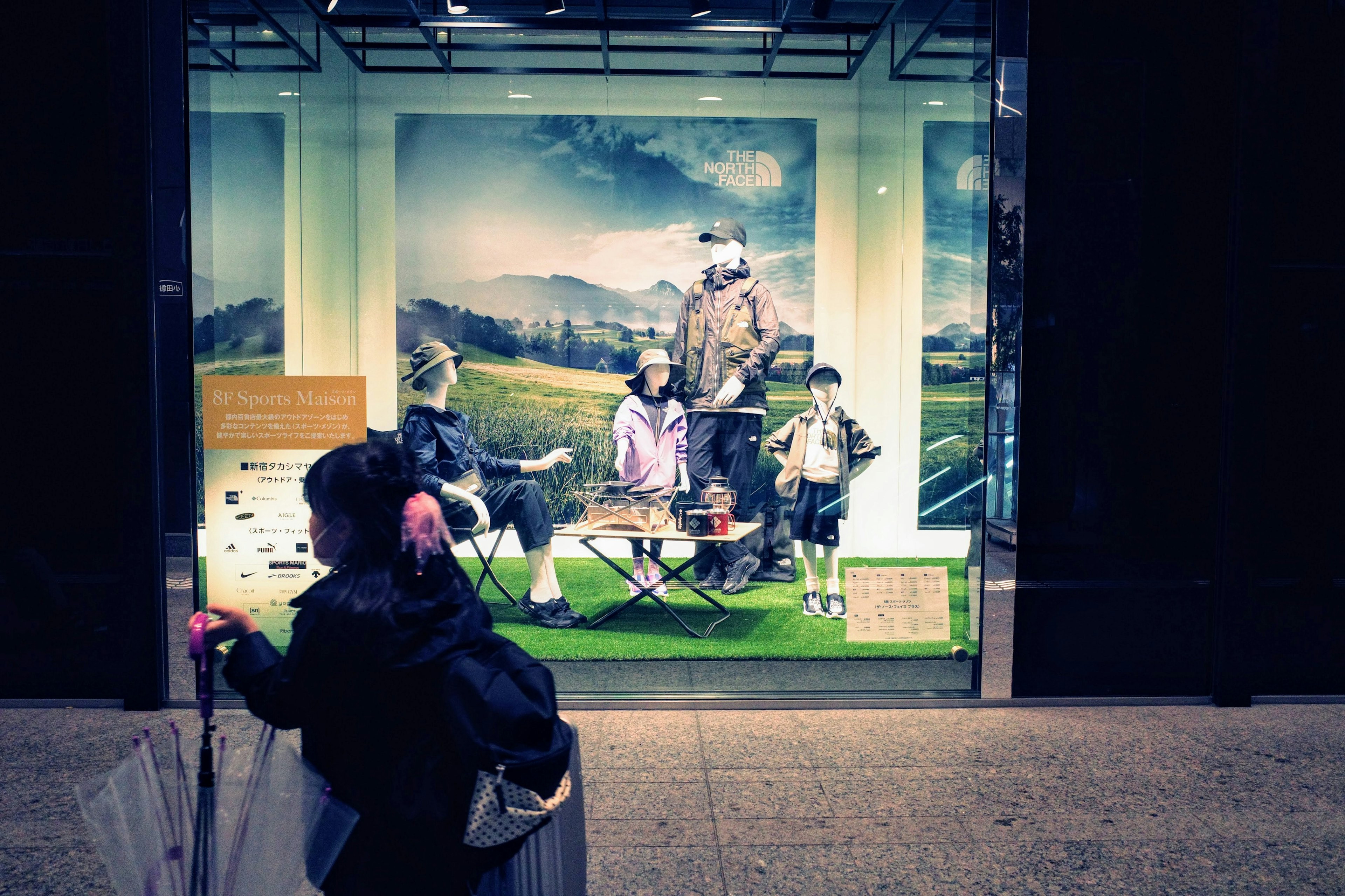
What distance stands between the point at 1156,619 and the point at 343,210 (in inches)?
194

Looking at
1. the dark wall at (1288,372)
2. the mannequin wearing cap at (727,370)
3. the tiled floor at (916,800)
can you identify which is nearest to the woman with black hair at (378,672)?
the tiled floor at (916,800)

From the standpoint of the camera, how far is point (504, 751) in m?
1.66

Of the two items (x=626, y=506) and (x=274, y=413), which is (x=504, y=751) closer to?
(x=274, y=413)

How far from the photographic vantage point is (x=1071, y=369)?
185 inches

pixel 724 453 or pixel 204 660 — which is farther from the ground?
pixel 724 453

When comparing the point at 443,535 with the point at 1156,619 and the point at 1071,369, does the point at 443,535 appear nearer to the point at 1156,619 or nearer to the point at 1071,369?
the point at 1071,369

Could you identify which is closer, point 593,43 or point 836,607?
point 593,43

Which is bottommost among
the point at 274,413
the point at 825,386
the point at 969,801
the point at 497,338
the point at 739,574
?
the point at 969,801

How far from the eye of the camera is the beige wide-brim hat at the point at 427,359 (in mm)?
5250

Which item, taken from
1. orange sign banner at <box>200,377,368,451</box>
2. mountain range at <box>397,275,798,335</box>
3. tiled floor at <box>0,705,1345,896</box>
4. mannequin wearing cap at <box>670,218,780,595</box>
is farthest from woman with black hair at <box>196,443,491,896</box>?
mannequin wearing cap at <box>670,218,780,595</box>

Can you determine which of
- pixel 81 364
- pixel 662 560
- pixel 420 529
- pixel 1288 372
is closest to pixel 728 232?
pixel 662 560

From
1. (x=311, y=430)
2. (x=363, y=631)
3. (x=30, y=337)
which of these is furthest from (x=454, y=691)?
(x=30, y=337)

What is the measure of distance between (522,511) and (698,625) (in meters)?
1.22

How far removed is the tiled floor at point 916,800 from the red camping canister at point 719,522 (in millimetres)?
1102
